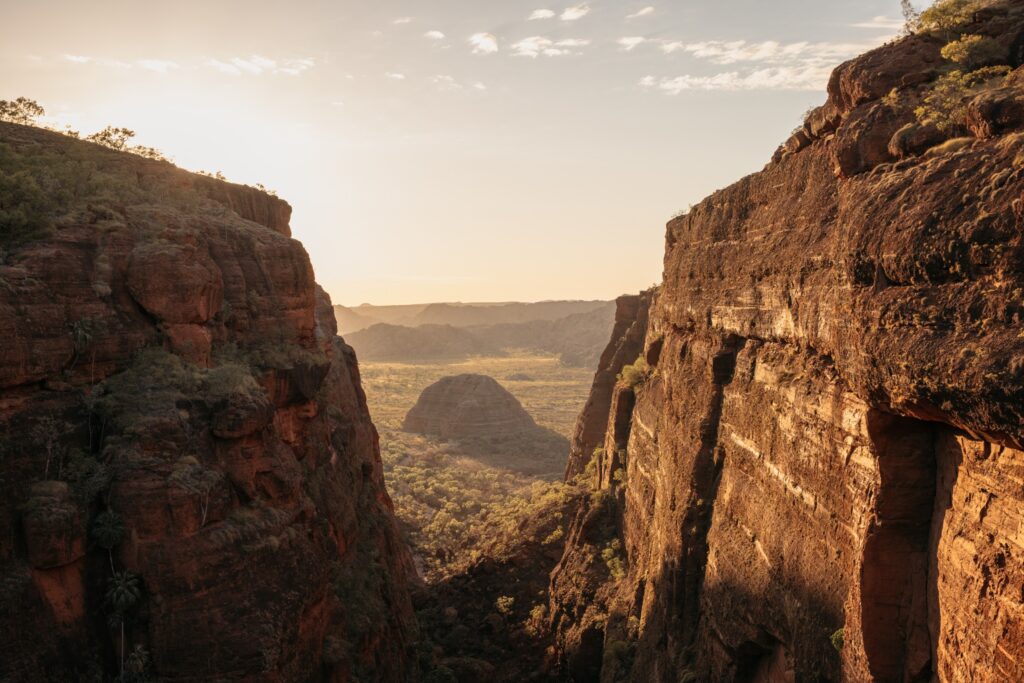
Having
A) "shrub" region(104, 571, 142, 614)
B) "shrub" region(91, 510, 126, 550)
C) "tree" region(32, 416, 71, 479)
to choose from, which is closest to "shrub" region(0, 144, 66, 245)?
"tree" region(32, 416, 71, 479)

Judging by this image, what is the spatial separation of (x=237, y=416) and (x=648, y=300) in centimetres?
2789

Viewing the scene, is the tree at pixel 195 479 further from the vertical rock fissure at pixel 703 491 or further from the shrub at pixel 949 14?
the shrub at pixel 949 14

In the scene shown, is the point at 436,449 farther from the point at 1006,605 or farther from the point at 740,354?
the point at 1006,605

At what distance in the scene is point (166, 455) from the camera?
1675 centimetres

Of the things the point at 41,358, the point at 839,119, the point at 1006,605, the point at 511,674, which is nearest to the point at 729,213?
the point at 839,119

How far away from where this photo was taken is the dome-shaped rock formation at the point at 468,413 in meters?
83.6

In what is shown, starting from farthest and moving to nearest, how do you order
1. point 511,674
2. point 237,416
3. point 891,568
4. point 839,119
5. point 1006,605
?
point 511,674 < point 237,416 < point 839,119 < point 891,568 < point 1006,605

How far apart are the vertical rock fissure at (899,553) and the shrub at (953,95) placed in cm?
422

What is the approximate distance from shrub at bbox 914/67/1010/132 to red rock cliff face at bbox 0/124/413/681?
16.6 metres

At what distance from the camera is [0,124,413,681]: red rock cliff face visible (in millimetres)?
14898

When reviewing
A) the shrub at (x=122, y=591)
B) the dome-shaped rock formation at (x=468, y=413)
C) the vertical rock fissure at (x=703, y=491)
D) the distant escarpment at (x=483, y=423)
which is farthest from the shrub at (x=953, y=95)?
the dome-shaped rock formation at (x=468, y=413)

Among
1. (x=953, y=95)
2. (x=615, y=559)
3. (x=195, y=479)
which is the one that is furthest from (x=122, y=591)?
(x=953, y=95)

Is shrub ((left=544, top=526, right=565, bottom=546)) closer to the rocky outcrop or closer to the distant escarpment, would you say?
the rocky outcrop

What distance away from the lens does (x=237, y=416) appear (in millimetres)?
18344
